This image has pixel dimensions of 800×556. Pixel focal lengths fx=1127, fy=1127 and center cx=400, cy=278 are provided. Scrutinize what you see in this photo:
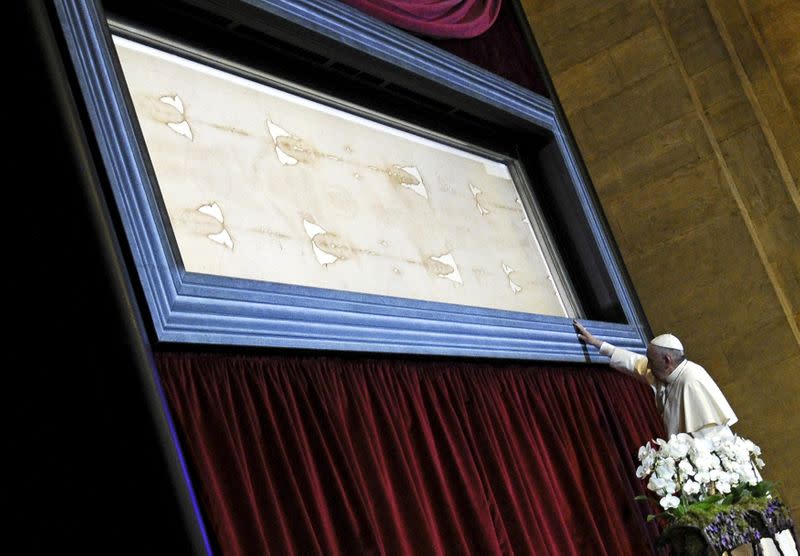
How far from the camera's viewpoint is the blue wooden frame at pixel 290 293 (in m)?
3.43

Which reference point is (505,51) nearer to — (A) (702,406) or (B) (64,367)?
(A) (702,406)

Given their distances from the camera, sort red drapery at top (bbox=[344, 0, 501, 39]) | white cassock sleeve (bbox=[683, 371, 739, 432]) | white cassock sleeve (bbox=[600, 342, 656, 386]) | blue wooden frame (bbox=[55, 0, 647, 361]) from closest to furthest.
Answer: blue wooden frame (bbox=[55, 0, 647, 361]) → red drapery at top (bbox=[344, 0, 501, 39]) → white cassock sleeve (bbox=[683, 371, 739, 432]) → white cassock sleeve (bbox=[600, 342, 656, 386])

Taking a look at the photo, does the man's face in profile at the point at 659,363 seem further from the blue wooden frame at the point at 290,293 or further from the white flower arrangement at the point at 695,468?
the white flower arrangement at the point at 695,468

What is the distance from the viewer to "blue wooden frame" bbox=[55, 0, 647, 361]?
135 inches

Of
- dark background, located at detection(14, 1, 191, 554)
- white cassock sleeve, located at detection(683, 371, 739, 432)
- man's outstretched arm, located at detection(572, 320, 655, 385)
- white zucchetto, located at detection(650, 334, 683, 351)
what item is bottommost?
dark background, located at detection(14, 1, 191, 554)

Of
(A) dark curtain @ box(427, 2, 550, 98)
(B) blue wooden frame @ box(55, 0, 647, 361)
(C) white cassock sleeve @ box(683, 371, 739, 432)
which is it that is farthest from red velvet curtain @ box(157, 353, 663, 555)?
(A) dark curtain @ box(427, 2, 550, 98)

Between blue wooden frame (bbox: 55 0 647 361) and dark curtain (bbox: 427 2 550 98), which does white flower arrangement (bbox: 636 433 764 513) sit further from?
dark curtain (bbox: 427 2 550 98)

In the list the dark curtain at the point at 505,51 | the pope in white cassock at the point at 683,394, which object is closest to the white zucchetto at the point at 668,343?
the pope in white cassock at the point at 683,394

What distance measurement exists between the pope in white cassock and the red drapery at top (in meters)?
2.13

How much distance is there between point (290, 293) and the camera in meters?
4.07

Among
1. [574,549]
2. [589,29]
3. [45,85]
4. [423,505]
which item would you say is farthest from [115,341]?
[589,29]

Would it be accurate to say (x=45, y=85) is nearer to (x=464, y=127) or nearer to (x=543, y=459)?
(x=543, y=459)

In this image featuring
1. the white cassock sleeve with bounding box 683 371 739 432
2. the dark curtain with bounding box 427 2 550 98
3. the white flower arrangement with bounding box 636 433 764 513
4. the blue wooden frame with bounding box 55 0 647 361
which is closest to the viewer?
the blue wooden frame with bounding box 55 0 647 361

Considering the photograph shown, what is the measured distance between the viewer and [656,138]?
342 inches
